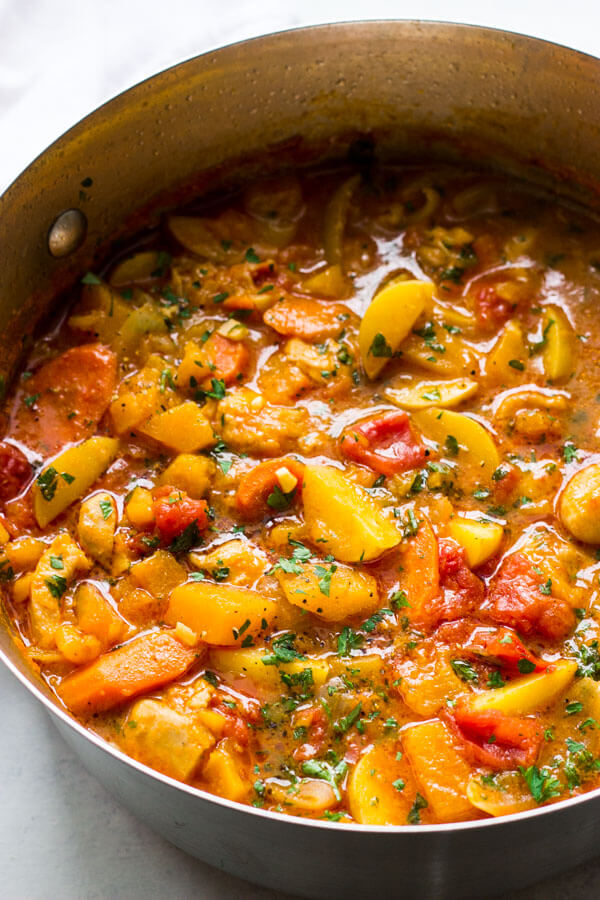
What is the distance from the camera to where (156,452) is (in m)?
3.23

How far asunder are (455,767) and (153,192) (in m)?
2.17

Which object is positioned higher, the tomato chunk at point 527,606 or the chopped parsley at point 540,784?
the tomato chunk at point 527,606

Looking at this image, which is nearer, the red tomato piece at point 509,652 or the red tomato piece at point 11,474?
the red tomato piece at point 509,652

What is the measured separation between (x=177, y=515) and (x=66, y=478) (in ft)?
1.20

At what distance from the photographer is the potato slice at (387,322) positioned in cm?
331

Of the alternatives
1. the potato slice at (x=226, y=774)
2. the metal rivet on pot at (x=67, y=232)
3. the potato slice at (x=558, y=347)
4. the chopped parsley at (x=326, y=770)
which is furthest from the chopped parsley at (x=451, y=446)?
the metal rivet on pot at (x=67, y=232)

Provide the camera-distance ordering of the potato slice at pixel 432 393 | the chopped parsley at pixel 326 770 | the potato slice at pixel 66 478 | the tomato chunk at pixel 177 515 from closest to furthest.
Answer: the chopped parsley at pixel 326 770 → the tomato chunk at pixel 177 515 → the potato slice at pixel 66 478 → the potato slice at pixel 432 393

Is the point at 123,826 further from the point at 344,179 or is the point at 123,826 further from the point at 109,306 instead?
the point at 344,179

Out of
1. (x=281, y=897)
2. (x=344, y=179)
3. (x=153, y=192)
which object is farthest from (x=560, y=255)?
(x=281, y=897)

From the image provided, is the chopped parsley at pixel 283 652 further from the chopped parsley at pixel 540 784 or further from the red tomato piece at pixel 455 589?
the chopped parsley at pixel 540 784

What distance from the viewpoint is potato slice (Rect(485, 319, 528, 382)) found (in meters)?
3.30

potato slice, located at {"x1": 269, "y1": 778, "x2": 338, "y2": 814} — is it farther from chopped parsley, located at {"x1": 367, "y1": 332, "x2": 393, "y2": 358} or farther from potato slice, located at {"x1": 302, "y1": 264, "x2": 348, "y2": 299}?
potato slice, located at {"x1": 302, "y1": 264, "x2": 348, "y2": 299}

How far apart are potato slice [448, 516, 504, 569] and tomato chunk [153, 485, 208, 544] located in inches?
27.6

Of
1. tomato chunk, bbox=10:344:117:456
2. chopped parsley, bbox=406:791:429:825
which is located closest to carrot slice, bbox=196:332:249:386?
tomato chunk, bbox=10:344:117:456
